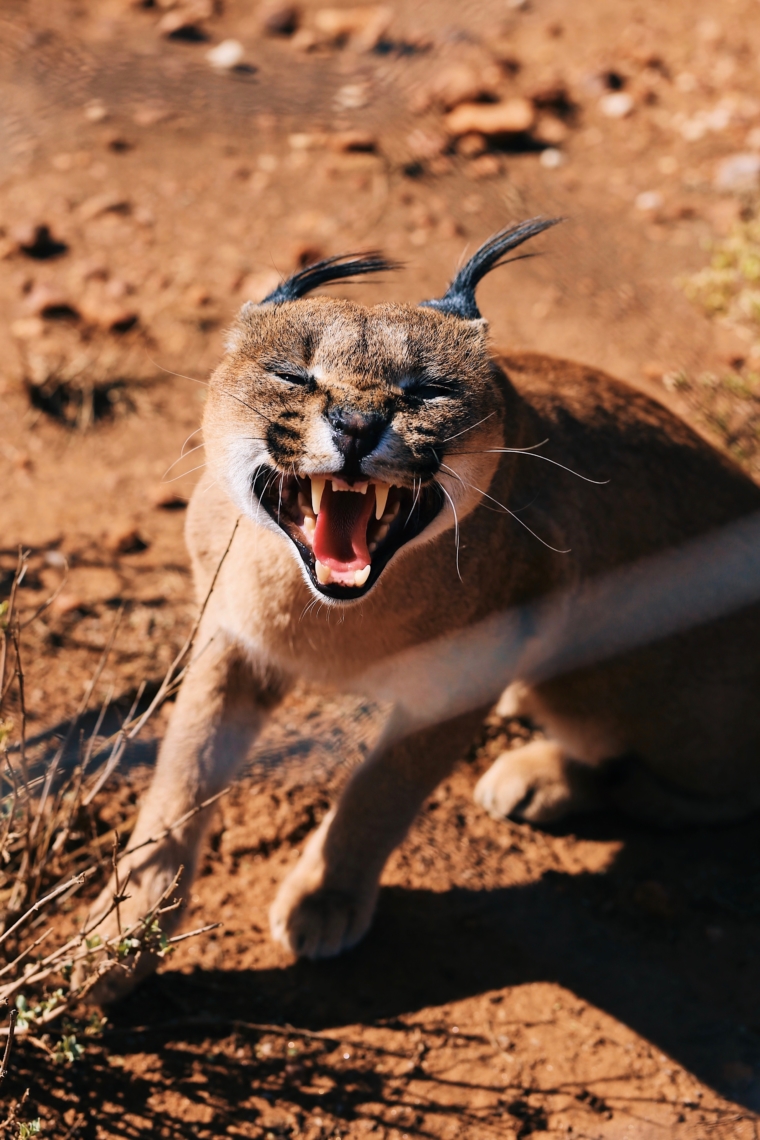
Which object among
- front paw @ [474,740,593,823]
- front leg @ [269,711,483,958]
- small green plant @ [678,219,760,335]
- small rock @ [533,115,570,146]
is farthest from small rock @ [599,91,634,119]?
front leg @ [269,711,483,958]

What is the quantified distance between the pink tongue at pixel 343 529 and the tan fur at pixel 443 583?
10 centimetres

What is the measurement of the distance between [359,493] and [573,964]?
74.0 inches

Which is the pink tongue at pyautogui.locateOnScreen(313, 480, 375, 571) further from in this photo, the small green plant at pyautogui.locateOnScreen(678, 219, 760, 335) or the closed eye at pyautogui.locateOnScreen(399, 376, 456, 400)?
the small green plant at pyautogui.locateOnScreen(678, 219, 760, 335)

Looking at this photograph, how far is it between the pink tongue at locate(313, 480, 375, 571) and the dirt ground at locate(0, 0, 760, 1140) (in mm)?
1493

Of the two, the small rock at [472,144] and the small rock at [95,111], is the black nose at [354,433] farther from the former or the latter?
the small rock at [95,111]

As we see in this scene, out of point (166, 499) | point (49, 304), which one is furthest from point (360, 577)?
point (49, 304)

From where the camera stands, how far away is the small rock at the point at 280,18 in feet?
25.8

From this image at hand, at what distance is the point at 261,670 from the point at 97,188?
4.49m

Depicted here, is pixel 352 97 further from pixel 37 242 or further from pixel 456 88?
pixel 37 242

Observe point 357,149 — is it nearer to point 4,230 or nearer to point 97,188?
point 97,188

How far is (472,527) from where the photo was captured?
3.22 m

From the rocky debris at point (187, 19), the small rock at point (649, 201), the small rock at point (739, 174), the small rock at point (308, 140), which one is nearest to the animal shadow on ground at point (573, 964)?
the small rock at point (649, 201)

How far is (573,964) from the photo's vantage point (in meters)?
3.64

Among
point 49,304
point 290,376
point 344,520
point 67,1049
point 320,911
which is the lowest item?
point 320,911
